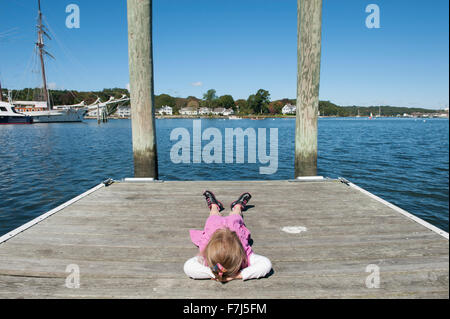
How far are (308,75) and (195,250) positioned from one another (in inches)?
175

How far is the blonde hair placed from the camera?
2.50 m

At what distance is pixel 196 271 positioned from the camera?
256 cm

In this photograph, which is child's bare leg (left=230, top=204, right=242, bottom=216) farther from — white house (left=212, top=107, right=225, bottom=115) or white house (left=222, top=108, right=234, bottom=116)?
white house (left=222, top=108, right=234, bottom=116)

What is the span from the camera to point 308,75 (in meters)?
5.73

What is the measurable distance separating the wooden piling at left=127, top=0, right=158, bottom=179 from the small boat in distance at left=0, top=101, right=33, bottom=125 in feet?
222

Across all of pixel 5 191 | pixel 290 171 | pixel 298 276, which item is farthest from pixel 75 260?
pixel 290 171

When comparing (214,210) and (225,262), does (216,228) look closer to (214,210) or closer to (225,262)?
(225,262)

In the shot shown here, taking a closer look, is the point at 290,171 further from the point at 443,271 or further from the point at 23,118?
the point at 23,118

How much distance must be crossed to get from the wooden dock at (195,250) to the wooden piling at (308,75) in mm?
1421

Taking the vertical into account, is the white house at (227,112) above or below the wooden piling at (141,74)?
above

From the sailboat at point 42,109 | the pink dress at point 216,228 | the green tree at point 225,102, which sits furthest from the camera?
the green tree at point 225,102

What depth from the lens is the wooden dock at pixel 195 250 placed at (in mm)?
2447

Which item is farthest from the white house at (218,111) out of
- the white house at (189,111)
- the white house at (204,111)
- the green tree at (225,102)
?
the white house at (189,111)

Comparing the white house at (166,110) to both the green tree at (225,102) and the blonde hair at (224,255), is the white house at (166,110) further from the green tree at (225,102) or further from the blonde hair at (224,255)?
the blonde hair at (224,255)
